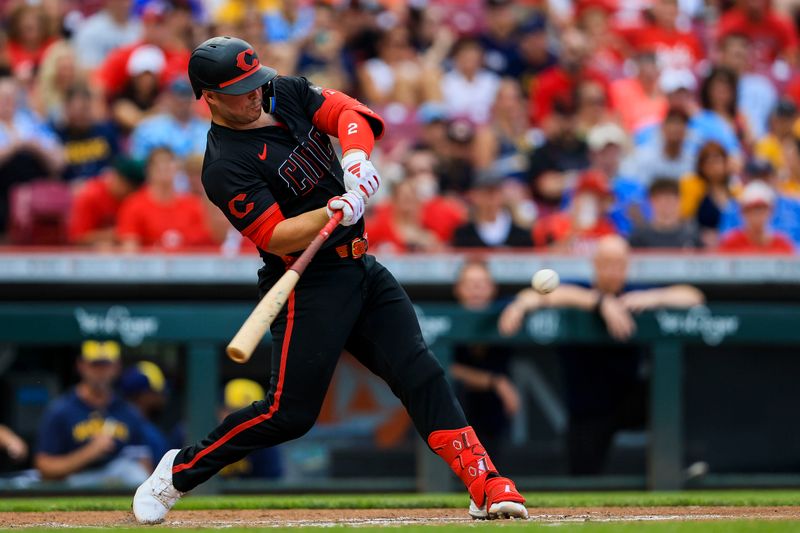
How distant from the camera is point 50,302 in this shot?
294 inches

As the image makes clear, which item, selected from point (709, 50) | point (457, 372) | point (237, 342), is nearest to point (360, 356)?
point (237, 342)

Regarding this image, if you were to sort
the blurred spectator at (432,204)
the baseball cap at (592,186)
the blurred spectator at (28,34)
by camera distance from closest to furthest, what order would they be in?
1. the baseball cap at (592,186)
2. the blurred spectator at (432,204)
3. the blurred spectator at (28,34)

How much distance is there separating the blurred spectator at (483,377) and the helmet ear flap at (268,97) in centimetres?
300

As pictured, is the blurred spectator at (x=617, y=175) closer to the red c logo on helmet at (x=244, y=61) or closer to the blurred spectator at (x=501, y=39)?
the blurred spectator at (x=501, y=39)

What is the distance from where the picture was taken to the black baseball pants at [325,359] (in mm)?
4594

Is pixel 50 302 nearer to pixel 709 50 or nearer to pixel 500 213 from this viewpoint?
pixel 500 213

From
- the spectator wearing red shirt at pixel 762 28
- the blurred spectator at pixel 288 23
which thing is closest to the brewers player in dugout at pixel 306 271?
the blurred spectator at pixel 288 23

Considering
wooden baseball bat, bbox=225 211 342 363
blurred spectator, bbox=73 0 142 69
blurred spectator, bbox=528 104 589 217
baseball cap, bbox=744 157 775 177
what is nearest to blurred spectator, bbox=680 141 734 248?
baseball cap, bbox=744 157 775 177

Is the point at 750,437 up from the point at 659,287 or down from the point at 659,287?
down

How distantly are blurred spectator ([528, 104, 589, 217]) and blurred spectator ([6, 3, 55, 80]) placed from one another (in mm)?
4003

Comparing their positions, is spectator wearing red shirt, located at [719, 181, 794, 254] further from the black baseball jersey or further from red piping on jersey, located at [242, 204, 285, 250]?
red piping on jersey, located at [242, 204, 285, 250]

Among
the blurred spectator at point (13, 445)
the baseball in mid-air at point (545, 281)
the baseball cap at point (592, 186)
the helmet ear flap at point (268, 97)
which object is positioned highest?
the helmet ear flap at point (268, 97)

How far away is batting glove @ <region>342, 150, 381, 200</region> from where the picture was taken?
→ 14.7ft

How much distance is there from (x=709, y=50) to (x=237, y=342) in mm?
8457
